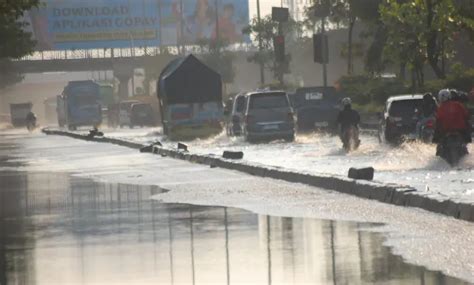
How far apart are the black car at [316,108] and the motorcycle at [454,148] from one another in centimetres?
2449

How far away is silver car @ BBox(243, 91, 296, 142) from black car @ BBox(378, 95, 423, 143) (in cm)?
1057

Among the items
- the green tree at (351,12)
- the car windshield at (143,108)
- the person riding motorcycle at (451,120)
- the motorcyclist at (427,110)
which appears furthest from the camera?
the car windshield at (143,108)

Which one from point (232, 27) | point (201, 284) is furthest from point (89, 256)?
point (232, 27)

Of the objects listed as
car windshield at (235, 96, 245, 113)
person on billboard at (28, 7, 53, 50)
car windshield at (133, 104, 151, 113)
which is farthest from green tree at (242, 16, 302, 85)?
car windshield at (235, 96, 245, 113)

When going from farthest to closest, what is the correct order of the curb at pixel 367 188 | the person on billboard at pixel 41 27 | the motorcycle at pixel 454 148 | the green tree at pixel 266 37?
the person on billboard at pixel 41 27 → the green tree at pixel 266 37 → the motorcycle at pixel 454 148 → the curb at pixel 367 188

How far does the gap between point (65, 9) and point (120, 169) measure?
311 feet

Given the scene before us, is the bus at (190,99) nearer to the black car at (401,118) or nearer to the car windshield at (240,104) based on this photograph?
the car windshield at (240,104)

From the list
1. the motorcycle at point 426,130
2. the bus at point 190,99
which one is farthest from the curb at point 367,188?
the bus at point 190,99

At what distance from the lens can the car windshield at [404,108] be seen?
139 feet

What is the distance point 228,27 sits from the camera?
155500 mm

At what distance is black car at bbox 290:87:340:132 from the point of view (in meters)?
56.0

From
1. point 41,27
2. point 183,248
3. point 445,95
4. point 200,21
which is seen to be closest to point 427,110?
point 445,95

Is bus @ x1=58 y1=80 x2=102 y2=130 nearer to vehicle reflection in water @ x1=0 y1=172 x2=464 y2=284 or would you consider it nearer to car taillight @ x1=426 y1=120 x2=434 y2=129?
car taillight @ x1=426 y1=120 x2=434 y2=129

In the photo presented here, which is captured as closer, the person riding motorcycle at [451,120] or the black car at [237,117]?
the person riding motorcycle at [451,120]
